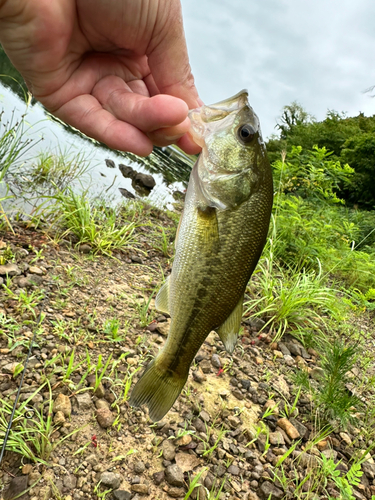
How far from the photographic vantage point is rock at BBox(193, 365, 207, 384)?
3.13 metres

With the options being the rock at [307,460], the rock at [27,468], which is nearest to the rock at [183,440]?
the rock at [307,460]

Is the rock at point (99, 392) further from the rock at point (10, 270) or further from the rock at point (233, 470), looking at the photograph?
the rock at point (10, 270)

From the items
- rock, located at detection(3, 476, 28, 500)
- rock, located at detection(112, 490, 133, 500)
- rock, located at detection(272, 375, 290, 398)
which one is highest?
rock, located at detection(272, 375, 290, 398)

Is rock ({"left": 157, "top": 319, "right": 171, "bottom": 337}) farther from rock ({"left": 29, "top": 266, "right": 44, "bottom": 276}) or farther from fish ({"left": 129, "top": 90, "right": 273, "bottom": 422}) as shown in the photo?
fish ({"left": 129, "top": 90, "right": 273, "bottom": 422})

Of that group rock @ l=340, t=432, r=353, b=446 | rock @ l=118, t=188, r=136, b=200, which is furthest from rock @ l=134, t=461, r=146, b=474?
rock @ l=118, t=188, r=136, b=200

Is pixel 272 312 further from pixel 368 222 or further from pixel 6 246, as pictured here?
pixel 368 222

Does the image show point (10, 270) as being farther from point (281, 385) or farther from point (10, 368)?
point (281, 385)

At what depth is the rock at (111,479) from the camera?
215cm

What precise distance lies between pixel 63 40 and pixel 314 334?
3899mm

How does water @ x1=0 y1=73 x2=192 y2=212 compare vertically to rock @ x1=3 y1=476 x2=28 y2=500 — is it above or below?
above

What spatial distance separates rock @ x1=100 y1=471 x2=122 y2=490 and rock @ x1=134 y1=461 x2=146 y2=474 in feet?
0.46

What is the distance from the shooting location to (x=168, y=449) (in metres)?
2.49

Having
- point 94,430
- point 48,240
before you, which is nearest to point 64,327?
point 94,430

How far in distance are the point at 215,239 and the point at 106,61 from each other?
1.33 metres
